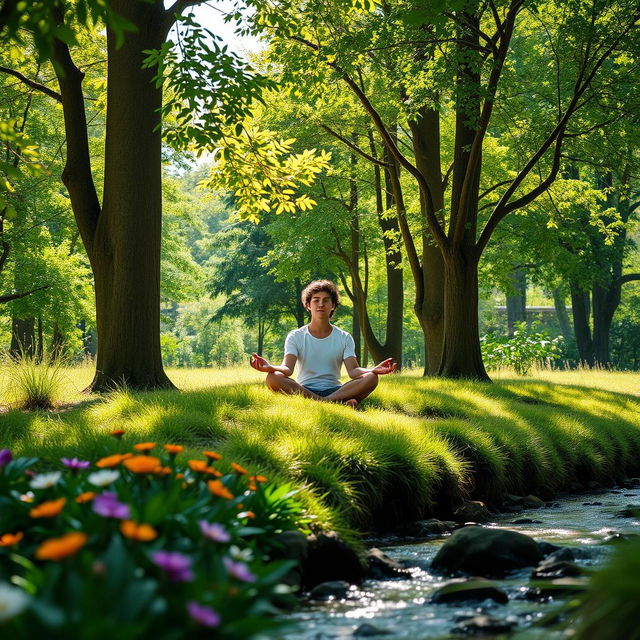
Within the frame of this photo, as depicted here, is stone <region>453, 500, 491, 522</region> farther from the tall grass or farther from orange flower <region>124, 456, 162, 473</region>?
the tall grass

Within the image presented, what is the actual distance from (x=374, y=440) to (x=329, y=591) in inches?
95.3

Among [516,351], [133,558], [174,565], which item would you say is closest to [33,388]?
[133,558]

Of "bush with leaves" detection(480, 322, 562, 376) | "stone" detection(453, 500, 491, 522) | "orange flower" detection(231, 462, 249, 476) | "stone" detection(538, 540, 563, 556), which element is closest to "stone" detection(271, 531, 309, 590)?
"orange flower" detection(231, 462, 249, 476)

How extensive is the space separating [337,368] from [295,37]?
5.69 meters

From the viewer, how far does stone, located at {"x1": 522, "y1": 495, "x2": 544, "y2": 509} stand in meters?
7.59

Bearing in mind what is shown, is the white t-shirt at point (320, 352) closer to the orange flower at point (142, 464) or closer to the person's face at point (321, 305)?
the person's face at point (321, 305)

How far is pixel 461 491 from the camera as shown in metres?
7.04

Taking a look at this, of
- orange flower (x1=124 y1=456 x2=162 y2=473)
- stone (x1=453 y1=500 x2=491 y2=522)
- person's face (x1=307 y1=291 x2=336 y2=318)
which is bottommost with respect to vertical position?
stone (x1=453 y1=500 x2=491 y2=522)

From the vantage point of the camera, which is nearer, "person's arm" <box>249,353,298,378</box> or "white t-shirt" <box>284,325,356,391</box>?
"person's arm" <box>249,353,298,378</box>

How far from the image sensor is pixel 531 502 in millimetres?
7645

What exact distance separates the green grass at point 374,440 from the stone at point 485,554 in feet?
2.37

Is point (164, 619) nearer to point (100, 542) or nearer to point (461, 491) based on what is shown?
point (100, 542)

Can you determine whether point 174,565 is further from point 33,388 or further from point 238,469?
point 33,388

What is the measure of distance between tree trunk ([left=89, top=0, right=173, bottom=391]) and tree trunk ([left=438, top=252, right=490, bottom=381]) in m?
5.02
